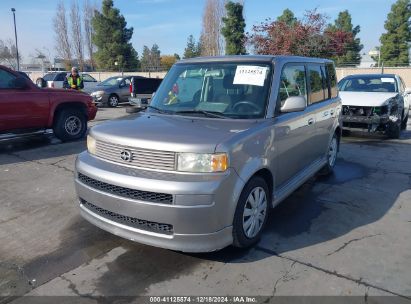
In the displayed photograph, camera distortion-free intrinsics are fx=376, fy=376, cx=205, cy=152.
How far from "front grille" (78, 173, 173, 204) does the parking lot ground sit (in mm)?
722

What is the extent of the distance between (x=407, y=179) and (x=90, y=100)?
7255 millimetres

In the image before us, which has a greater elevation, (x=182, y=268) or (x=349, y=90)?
(x=349, y=90)

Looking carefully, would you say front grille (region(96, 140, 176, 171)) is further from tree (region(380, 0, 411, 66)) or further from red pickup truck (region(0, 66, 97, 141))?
tree (region(380, 0, 411, 66))

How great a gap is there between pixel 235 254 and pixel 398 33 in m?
35.4

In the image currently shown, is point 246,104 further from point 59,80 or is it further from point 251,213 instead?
point 59,80

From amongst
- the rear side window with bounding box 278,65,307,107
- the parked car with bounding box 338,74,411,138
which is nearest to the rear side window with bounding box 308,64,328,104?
the rear side window with bounding box 278,65,307,107

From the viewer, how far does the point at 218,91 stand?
14.1 feet

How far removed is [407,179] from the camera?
628 centimetres

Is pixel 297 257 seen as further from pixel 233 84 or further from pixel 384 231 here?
pixel 233 84

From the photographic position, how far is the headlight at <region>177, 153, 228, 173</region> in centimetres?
317

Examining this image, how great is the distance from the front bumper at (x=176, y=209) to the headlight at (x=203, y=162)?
2.5 inches

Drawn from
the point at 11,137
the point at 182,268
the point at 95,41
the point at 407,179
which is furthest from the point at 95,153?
the point at 95,41

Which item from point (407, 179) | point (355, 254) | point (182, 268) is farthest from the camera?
point (407, 179)

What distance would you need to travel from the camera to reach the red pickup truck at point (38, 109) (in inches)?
308
